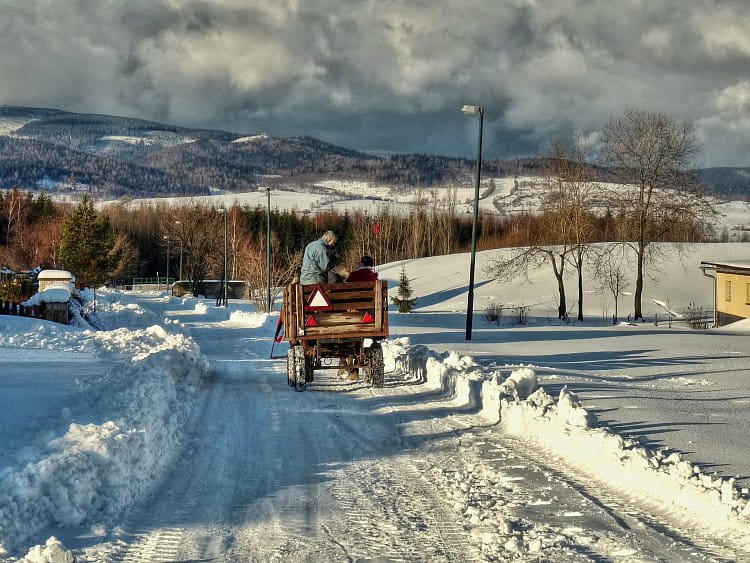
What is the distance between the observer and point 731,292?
47.9m

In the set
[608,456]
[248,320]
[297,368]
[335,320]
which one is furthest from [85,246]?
[608,456]

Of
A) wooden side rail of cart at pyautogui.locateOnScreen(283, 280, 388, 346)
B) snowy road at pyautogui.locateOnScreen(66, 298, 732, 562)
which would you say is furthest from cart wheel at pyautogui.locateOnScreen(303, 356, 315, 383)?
snowy road at pyautogui.locateOnScreen(66, 298, 732, 562)

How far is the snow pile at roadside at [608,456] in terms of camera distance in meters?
6.50

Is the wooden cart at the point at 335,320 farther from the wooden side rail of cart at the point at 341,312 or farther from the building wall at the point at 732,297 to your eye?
the building wall at the point at 732,297

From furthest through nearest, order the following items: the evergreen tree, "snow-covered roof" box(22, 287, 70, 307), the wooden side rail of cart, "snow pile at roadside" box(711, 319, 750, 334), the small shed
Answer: the evergreen tree → "snow pile at roadside" box(711, 319, 750, 334) → the small shed → "snow-covered roof" box(22, 287, 70, 307) → the wooden side rail of cart

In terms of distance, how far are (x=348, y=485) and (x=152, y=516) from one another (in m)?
1.88

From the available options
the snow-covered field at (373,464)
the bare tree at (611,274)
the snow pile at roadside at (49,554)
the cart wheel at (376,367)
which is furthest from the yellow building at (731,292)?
the snow pile at roadside at (49,554)

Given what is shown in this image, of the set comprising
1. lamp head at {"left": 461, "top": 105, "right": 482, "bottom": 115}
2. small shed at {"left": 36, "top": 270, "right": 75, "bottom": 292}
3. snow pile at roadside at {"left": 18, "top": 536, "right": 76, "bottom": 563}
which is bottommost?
snow pile at roadside at {"left": 18, "top": 536, "right": 76, "bottom": 563}

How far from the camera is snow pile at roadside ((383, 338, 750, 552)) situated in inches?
256

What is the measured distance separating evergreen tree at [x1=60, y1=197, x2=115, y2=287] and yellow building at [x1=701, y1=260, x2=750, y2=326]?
132ft

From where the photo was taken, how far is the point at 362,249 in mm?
97062

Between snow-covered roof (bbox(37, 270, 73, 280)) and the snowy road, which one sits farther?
snow-covered roof (bbox(37, 270, 73, 280))

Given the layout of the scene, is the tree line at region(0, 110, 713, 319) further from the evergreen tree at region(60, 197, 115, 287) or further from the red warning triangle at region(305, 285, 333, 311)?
the red warning triangle at region(305, 285, 333, 311)

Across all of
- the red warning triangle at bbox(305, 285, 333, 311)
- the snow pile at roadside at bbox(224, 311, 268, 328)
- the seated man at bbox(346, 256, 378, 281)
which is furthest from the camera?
the snow pile at roadside at bbox(224, 311, 268, 328)
